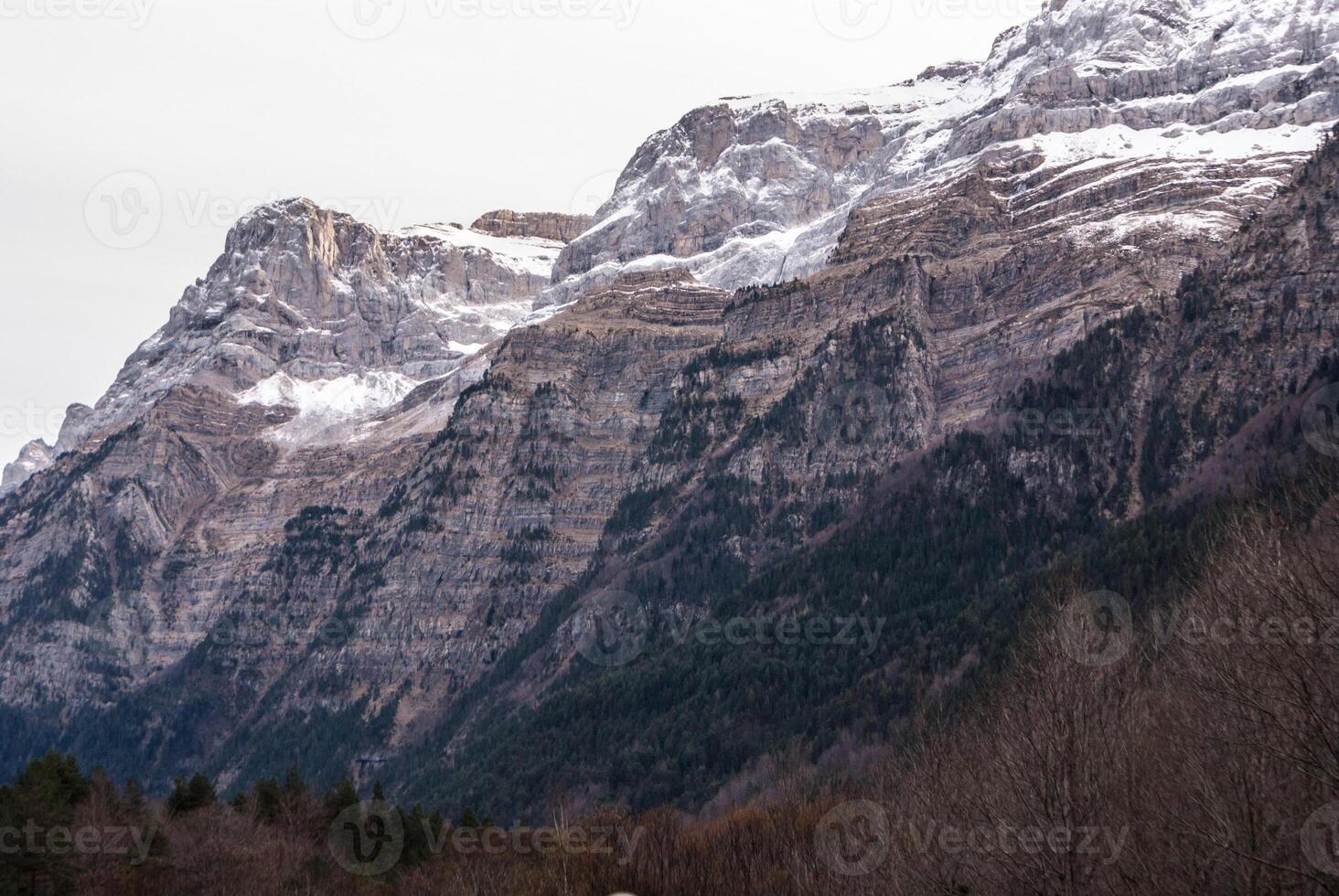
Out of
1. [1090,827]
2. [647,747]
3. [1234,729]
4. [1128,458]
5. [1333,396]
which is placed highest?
[1234,729]

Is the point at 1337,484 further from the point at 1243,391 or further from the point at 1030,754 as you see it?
the point at 1243,391

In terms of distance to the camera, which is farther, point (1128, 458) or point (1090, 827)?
point (1128, 458)

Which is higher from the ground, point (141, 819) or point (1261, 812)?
point (1261, 812)

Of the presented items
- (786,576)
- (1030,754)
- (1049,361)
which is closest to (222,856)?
(1030,754)

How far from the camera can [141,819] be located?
7988 centimetres

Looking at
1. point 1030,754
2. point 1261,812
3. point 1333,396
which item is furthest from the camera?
point 1333,396

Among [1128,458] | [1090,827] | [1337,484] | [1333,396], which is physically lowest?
[1128,458]

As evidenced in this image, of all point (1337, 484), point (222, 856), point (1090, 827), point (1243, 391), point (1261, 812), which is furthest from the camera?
point (1243, 391)

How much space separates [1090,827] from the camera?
4200cm

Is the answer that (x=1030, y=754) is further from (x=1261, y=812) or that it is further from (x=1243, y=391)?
(x=1243, y=391)

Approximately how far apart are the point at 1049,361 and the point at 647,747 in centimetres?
8250

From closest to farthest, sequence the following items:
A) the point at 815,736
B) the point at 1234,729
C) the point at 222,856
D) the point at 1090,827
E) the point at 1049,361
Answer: the point at 1234,729 → the point at 1090,827 → the point at 222,856 → the point at 815,736 → the point at 1049,361

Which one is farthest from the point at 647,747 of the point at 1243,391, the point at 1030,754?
the point at 1030,754

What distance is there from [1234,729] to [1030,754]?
748 centimetres
